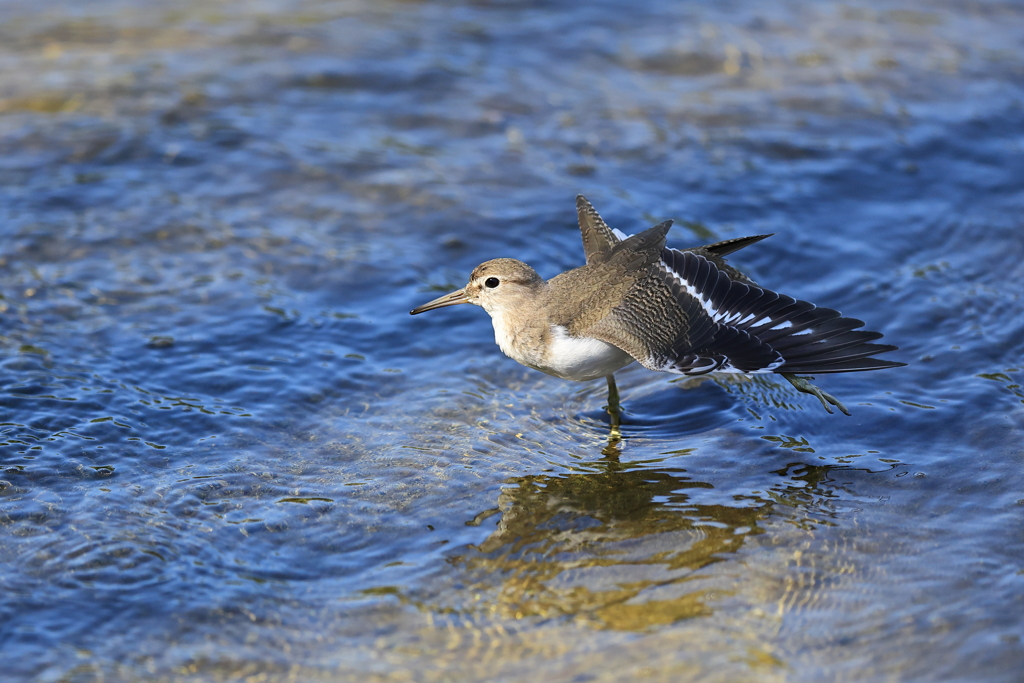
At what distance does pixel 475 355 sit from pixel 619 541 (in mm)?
2597

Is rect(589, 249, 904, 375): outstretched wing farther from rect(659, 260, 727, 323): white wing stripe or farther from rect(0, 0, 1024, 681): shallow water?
rect(0, 0, 1024, 681): shallow water

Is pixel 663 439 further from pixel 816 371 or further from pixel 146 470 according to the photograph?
pixel 146 470

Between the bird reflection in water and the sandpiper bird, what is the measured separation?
2.29 feet

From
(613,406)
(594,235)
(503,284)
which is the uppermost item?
(594,235)

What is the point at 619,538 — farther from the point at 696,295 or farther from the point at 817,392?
the point at 817,392

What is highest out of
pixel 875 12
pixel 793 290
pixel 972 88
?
pixel 875 12

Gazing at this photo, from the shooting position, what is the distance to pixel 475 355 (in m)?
7.54

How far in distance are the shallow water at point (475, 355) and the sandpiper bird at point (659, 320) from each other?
0.74m

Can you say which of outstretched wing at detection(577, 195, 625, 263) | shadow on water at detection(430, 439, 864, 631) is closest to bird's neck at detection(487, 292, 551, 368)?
outstretched wing at detection(577, 195, 625, 263)

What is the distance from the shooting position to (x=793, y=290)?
811 centimetres

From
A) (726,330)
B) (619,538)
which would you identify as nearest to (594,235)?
(726,330)

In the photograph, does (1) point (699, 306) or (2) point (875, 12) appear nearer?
(1) point (699, 306)

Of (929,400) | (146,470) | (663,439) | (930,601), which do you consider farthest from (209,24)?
(930,601)

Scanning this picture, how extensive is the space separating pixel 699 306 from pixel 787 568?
1603 mm
